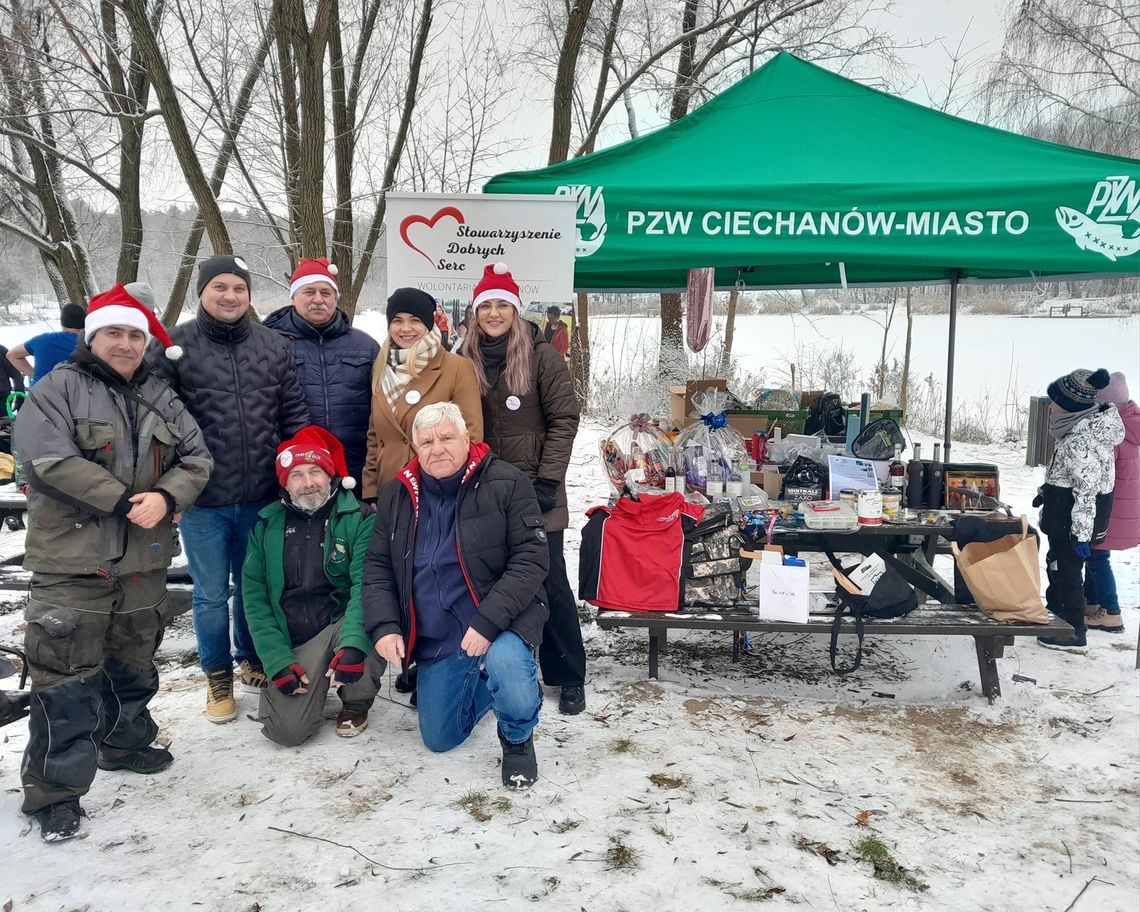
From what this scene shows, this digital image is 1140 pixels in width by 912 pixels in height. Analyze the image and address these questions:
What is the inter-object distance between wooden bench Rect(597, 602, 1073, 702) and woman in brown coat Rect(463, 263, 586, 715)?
0.47 metres

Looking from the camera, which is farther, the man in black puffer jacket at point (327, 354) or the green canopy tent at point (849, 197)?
the green canopy tent at point (849, 197)

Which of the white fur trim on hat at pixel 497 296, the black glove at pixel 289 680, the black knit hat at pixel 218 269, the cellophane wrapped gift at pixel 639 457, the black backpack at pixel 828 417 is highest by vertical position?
the black knit hat at pixel 218 269

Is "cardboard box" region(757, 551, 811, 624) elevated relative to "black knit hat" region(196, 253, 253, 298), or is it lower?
lower

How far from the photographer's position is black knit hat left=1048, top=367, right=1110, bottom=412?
172 inches

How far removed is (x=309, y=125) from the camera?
6.75 m

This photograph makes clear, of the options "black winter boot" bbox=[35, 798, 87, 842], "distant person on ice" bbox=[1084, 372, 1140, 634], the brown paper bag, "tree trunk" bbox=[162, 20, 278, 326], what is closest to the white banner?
the brown paper bag

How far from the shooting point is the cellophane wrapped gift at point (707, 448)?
4477mm

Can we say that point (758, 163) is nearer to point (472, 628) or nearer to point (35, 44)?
point (472, 628)

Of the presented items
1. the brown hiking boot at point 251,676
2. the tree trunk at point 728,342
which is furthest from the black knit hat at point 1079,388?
the tree trunk at point 728,342

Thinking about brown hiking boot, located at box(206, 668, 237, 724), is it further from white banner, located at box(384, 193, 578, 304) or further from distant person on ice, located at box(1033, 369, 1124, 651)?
distant person on ice, located at box(1033, 369, 1124, 651)

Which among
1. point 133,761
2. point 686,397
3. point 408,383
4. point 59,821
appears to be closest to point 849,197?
point 408,383

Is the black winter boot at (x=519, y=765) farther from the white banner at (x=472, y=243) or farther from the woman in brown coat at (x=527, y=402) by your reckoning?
the white banner at (x=472, y=243)

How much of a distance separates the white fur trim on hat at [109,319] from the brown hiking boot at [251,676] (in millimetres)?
1672

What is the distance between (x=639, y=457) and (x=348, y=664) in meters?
1.95
